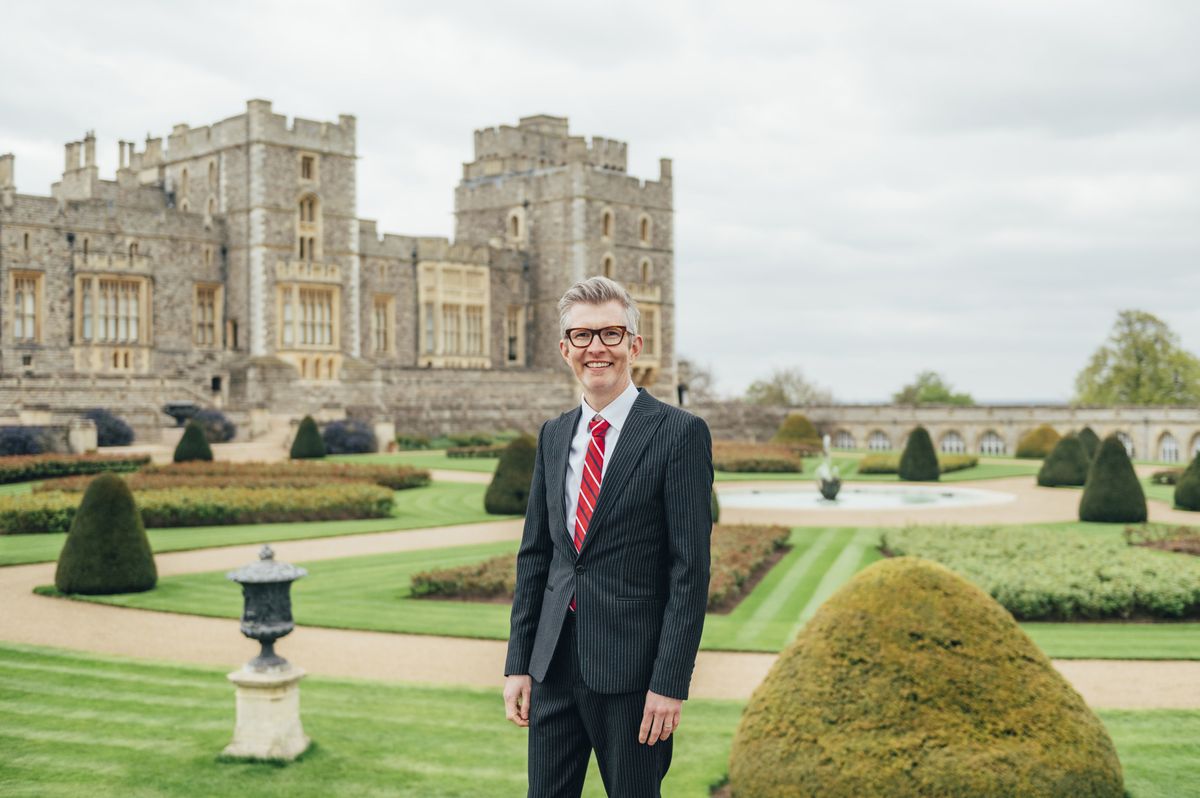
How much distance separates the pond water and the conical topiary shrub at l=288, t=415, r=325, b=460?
1260 centimetres

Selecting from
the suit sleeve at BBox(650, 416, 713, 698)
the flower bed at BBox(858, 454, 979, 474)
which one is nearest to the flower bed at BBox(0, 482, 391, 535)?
the suit sleeve at BBox(650, 416, 713, 698)

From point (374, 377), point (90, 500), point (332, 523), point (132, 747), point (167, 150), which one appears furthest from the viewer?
point (167, 150)

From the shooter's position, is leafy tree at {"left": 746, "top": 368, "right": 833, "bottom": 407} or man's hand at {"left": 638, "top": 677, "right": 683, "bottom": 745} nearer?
man's hand at {"left": 638, "top": 677, "right": 683, "bottom": 745}

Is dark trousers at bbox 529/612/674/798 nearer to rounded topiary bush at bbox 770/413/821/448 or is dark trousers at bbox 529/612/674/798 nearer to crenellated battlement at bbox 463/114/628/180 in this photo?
rounded topiary bush at bbox 770/413/821/448

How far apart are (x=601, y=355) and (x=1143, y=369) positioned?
205 ft

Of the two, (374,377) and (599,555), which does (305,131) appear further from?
(599,555)

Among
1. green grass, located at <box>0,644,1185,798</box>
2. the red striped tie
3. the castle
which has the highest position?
the castle

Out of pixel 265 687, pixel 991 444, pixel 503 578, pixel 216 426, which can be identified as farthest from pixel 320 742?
pixel 991 444

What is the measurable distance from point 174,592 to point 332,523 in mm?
6772

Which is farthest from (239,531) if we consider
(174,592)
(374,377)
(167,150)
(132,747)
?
(167,150)

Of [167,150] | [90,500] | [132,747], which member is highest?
[167,150]

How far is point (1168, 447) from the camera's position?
155ft

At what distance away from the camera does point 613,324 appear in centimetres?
389

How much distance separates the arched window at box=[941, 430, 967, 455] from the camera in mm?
50375
